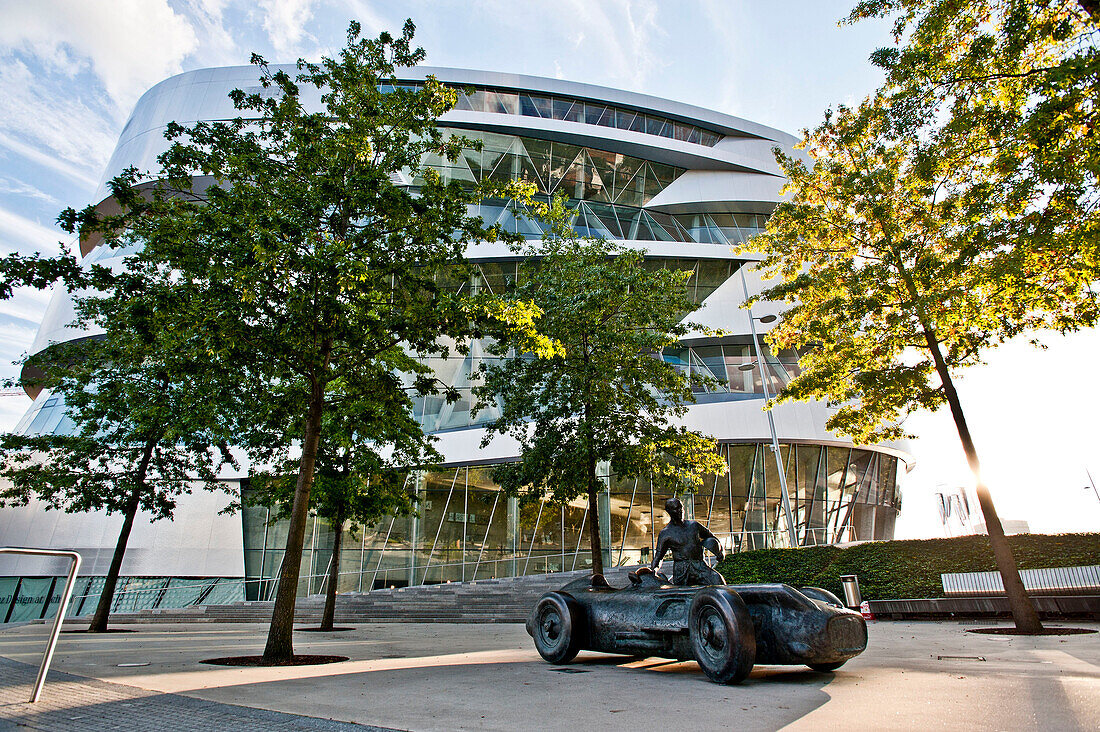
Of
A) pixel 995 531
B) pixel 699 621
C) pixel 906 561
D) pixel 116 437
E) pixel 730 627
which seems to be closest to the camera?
pixel 730 627

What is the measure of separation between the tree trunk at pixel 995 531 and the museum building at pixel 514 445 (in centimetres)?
913

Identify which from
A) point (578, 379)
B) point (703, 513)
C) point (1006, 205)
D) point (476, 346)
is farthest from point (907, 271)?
point (476, 346)

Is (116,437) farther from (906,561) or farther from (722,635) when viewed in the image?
(906,561)

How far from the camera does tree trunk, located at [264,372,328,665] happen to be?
315 inches

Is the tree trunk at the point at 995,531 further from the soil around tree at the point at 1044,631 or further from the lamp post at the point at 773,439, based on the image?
the lamp post at the point at 773,439

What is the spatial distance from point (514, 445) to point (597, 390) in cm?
1211

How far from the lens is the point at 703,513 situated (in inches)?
997

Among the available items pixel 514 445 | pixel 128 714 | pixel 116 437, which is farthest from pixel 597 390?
pixel 116 437

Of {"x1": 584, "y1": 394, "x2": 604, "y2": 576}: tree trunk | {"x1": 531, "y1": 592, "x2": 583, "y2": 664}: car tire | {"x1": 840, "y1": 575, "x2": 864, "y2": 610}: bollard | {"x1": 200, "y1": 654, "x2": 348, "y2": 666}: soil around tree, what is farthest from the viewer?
{"x1": 840, "y1": 575, "x2": 864, "y2": 610}: bollard

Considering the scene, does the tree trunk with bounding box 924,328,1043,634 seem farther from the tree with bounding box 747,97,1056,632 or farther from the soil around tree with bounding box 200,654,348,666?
the soil around tree with bounding box 200,654,348,666

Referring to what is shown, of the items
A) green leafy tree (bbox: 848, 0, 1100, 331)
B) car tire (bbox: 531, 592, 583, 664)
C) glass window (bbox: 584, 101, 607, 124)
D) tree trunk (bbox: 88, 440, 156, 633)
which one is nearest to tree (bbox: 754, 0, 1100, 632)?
green leafy tree (bbox: 848, 0, 1100, 331)

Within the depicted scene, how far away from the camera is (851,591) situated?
14.7m

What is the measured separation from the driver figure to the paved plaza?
3.23ft

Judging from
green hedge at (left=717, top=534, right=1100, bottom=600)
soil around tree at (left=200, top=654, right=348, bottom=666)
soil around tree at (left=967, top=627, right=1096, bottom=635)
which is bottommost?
soil around tree at (left=200, top=654, right=348, bottom=666)
